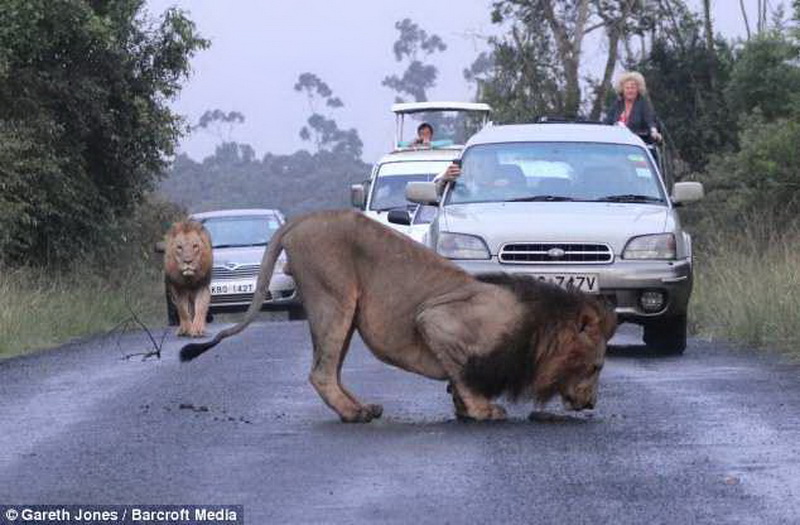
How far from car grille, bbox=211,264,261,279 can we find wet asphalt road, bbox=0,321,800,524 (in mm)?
10827

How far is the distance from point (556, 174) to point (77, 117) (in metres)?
12.8

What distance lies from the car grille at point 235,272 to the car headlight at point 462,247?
406 inches

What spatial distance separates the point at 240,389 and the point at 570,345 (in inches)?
121

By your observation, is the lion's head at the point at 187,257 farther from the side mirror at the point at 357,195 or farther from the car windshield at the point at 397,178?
the car windshield at the point at 397,178

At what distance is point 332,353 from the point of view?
1045 cm

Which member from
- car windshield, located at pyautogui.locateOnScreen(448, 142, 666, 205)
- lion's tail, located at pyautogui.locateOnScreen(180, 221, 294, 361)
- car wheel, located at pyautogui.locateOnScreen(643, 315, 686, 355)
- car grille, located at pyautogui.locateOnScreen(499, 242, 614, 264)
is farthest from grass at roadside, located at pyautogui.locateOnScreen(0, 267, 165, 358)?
lion's tail, located at pyautogui.locateOnScreen(180, 221, 294, 361)

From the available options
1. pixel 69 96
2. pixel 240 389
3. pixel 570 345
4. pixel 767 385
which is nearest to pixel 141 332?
pixel 69 96

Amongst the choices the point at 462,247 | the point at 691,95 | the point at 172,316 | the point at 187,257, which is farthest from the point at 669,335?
the point at 691,95

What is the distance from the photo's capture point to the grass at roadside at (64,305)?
18.8 m

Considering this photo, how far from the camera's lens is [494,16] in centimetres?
4259

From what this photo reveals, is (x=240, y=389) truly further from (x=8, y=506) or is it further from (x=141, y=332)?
(x=141, y=332)

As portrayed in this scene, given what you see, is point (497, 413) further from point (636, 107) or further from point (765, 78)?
point (765, 78)

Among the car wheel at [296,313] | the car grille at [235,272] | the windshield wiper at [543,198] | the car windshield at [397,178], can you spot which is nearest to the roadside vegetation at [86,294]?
the car grille at [235,272]

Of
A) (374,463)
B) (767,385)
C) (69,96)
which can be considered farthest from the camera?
(69,96)
